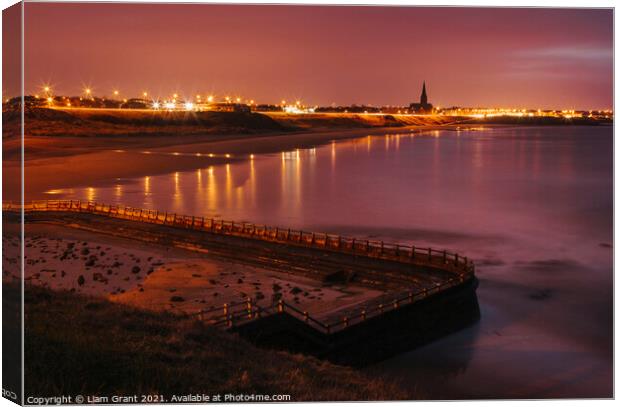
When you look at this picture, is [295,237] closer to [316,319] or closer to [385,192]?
[316,319]

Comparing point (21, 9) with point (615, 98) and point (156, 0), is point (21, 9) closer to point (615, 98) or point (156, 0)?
point (156, 0)

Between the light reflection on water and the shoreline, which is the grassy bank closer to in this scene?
the shoreline

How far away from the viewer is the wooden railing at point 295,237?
1811cm

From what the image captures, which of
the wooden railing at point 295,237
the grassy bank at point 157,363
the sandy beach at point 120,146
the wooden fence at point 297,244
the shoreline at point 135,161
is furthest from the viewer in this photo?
the sandy beach at point 120,146

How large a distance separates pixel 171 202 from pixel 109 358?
22.8 meters

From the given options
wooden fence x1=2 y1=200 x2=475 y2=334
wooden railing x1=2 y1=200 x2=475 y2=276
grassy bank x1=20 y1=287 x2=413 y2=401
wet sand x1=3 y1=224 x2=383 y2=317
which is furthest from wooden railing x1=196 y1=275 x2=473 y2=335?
wooden railing x1=2 y1=200 x2=475 y2=276

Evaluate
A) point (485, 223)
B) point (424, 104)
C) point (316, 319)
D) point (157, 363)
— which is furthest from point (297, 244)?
point (424, 104)

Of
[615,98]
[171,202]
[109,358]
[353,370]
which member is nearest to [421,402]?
[353,370]

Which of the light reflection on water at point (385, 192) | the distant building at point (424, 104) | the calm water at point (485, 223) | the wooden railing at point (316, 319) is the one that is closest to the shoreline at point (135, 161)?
the light reflection on water at point (385, 192)

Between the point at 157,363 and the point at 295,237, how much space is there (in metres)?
Result: 9.76

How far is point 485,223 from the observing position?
30.2m

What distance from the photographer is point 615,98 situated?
11.9 meters

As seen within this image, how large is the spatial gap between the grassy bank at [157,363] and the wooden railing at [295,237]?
573 centimetres

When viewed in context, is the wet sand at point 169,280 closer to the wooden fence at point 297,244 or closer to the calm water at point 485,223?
the wooden fence at point 297,244
